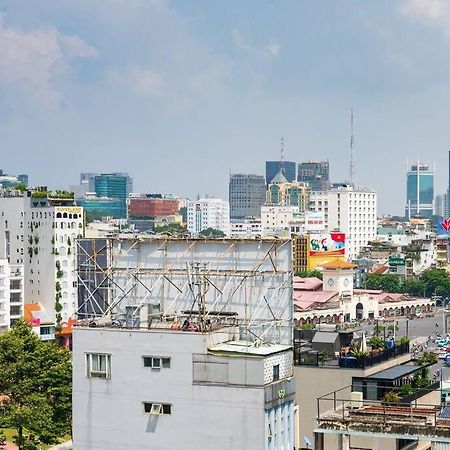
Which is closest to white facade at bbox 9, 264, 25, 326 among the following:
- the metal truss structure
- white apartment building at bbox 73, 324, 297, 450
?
the metal truss structure

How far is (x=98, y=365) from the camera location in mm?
37219

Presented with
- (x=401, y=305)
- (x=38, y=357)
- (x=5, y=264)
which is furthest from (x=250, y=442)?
(x=401, y=305)

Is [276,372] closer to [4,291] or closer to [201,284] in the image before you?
[201,284]

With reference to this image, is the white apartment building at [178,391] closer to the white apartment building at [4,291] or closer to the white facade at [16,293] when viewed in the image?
the white apartment building at [4,291]

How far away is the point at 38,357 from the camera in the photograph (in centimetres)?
7419

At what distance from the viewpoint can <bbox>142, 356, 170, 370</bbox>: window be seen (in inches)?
1417

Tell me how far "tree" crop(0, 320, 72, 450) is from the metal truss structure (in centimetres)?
2605

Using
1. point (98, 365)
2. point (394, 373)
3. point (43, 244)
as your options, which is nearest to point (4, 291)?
point (43, 244)

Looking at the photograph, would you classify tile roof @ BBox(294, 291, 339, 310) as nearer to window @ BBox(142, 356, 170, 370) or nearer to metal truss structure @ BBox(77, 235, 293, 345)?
metal truss structure @ BBox(77, 235, 293, 345)

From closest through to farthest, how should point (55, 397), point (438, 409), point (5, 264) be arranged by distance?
point (438, 409) → point (55, 397) → point (5, 264)

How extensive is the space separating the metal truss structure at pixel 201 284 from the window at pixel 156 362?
6.31 feet

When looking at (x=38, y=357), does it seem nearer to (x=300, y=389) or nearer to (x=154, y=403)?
(x=300, y=389)

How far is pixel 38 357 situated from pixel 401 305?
12845 centimetres

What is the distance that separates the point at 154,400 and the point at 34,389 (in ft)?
125
